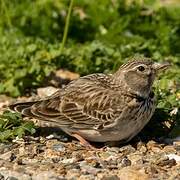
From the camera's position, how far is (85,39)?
12914 mm

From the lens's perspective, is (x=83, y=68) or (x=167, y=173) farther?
(x=83, y=68)

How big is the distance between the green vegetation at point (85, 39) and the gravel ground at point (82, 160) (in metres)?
0.70

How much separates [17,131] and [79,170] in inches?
34.6

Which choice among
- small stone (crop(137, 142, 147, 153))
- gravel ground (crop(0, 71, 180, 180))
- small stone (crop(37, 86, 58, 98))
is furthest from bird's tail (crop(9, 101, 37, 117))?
small stone (crop(37, 86, 58, 98))

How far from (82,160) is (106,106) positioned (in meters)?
0.63

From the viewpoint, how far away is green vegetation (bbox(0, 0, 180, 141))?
10734mm

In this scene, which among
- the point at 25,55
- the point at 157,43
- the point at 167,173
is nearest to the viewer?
the point at 167,173

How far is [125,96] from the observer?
8789 mm

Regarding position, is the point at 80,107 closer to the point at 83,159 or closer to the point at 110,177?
the point at 83,159

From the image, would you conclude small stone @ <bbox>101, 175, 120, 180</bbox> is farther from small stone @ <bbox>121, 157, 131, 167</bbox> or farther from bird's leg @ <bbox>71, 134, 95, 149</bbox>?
bird's leg @ <bbox>71, 134, 95, 149</bbox>

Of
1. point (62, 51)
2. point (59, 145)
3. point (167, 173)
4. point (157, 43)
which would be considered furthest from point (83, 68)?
point (167, 173)

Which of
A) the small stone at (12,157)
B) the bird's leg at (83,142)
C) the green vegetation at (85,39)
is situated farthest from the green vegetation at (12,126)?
the green vegetation at (85,39)

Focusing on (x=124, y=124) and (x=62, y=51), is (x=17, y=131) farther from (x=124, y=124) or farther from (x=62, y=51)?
(x=62, y=51)

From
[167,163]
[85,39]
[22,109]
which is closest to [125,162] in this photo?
[167,163]
